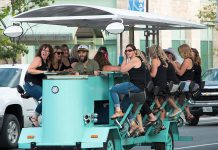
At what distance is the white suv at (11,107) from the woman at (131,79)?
465 centimetres

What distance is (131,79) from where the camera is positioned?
15.2 m

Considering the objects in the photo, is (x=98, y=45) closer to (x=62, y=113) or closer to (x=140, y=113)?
(x=140, y=113)

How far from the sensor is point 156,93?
52.9 ft

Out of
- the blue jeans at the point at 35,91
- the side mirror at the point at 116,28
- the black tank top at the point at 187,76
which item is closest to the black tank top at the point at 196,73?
the black tank top at the point at 187,76

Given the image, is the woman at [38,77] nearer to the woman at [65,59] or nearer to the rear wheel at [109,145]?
the woman at [65,59]

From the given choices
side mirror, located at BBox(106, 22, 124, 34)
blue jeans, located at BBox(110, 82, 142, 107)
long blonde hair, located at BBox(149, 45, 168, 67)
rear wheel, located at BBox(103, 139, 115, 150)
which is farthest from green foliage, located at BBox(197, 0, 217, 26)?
side mirror, located at BBox(106, 22, 124, 34)

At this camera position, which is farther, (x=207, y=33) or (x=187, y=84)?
(x=207, y=33)

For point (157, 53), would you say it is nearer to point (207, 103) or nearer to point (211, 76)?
point (207, 103)

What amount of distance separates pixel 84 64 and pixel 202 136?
8.71 meters

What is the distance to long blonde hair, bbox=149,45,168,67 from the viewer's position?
16438 millimetres

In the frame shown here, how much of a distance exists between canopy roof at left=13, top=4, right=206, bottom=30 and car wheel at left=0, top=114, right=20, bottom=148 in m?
3.88

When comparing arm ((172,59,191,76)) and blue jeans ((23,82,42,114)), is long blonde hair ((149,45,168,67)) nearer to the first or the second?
arm ((172,59,191,76))

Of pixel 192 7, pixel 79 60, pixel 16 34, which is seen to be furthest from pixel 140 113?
pixel 192 7

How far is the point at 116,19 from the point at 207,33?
131 ft
